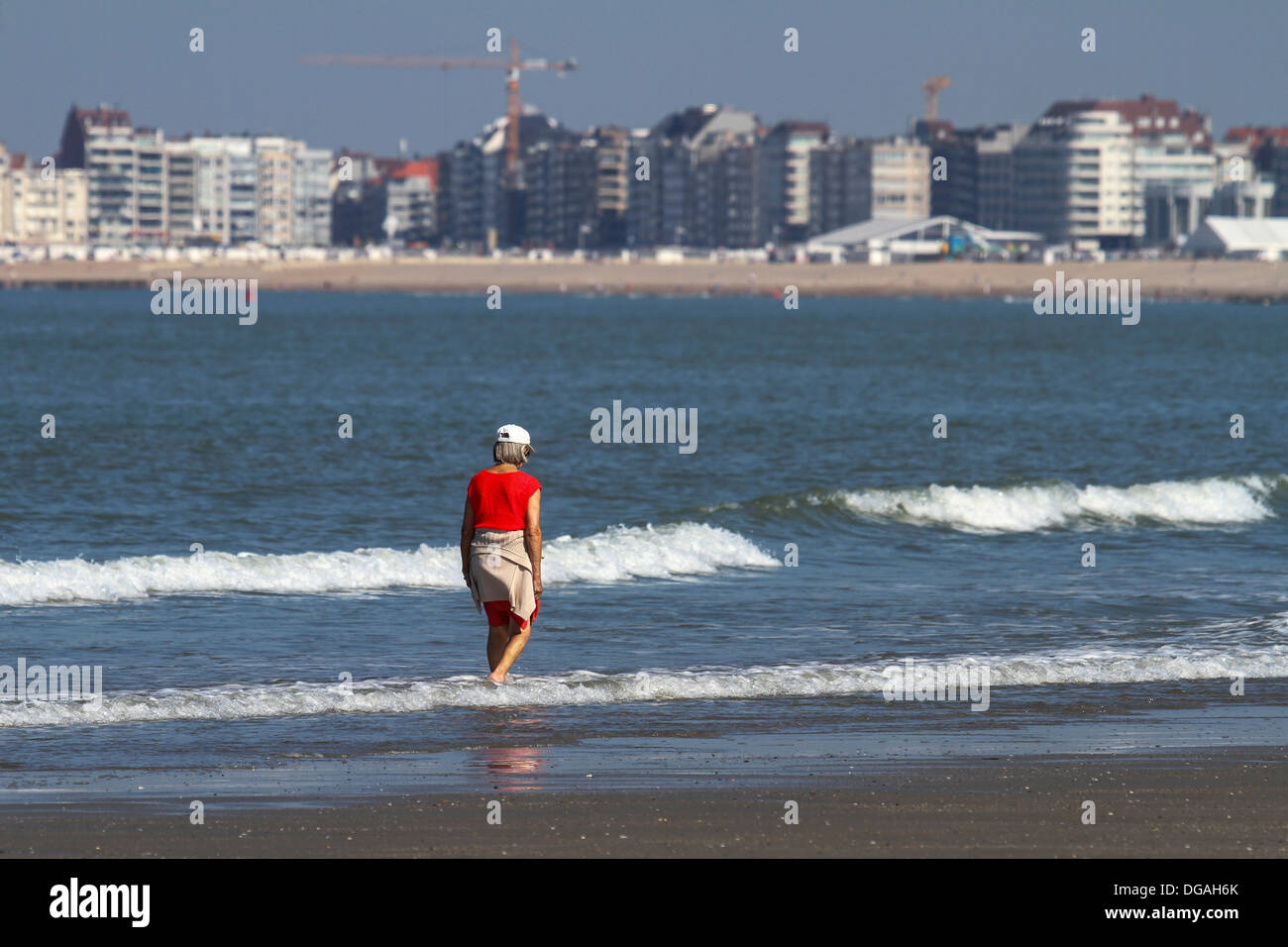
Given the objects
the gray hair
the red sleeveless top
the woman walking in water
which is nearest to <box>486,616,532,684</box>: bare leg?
the woman walking in water

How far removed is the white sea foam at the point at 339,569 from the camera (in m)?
16.4

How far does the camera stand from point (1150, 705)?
11.3 meters

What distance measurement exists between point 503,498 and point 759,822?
3.61 m

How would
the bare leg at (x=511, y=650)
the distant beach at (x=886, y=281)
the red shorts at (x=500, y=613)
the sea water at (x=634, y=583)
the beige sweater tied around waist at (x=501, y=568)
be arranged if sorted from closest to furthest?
the sea water at (x=634, y=583) < the beige sweater tied around waist at (x=501, y=568) < the red shorts at (x=500, y=613) < the bare leg at (x=511, y=650) < the distant beach at (x=886, y=281)

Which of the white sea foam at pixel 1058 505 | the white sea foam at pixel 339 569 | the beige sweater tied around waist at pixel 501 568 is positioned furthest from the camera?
the white sea foam at pixel 1058 505

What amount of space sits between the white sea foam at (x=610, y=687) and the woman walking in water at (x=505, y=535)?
0.64m

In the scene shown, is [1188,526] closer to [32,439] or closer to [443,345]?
[32,439]

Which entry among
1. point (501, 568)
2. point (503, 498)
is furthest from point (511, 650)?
point (503, 498)

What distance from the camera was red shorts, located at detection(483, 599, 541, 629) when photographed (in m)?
11.3

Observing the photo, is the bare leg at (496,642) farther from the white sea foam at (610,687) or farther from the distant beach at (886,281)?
the distant beach at (886,281)

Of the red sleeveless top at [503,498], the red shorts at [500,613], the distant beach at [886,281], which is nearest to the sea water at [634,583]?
the red shorts at [500,613]

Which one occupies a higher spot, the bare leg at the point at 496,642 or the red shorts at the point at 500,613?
the red shorts at the point at 500,613
